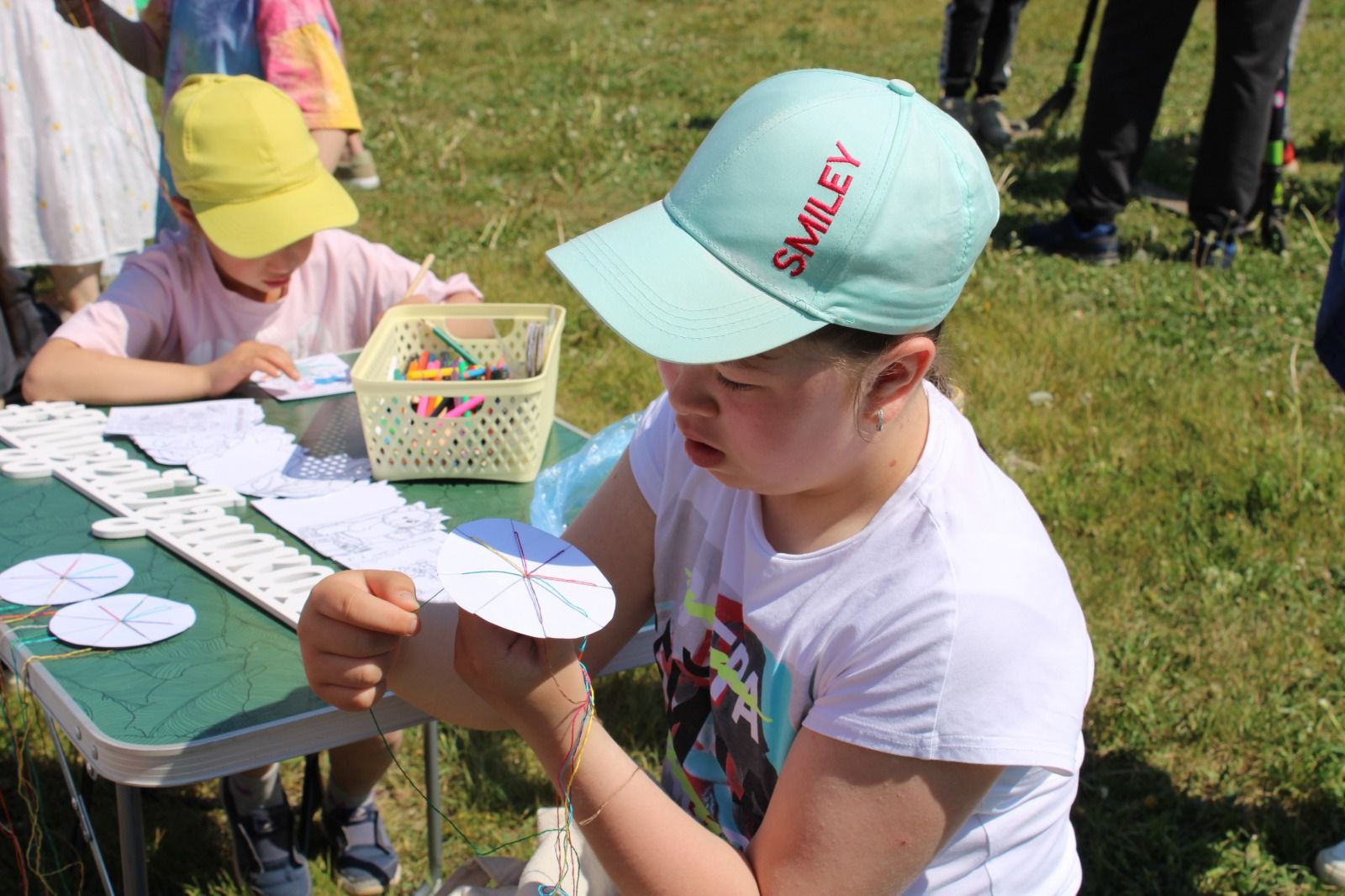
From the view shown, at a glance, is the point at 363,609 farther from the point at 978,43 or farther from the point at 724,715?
the point at 978,43

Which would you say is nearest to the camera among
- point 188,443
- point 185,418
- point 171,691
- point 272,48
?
point 171,691

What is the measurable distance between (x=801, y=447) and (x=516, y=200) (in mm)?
4937

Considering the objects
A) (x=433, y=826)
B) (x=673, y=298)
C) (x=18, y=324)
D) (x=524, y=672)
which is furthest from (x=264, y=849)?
(x=18, y=324)

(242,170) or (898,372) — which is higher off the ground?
(898,372)

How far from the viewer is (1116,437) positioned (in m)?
3.68

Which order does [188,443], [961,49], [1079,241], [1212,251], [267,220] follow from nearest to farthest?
[188,443] < [267,220] < [1212,251] < [1079,241] < [961,49]

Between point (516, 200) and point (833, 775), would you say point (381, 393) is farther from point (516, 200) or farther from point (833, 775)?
point (516, 200)

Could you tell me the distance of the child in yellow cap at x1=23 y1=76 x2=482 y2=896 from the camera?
221cm

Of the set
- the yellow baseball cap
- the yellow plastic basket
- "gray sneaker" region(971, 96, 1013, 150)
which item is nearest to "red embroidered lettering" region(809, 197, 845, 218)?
the yellow plastic basket

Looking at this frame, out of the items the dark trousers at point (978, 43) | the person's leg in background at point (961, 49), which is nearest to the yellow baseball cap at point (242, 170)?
the person's leg in background at point (961, 49)

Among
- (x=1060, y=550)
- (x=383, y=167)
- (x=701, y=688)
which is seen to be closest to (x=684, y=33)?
(x=383, y=167)

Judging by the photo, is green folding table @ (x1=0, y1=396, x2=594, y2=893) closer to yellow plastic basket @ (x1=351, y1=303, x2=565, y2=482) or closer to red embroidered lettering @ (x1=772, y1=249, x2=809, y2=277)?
yellow plastic basket @ (x1=351, y1=303, x2=565, y2=482)

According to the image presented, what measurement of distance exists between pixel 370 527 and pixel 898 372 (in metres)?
0.88

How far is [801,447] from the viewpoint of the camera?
118 centimetres
